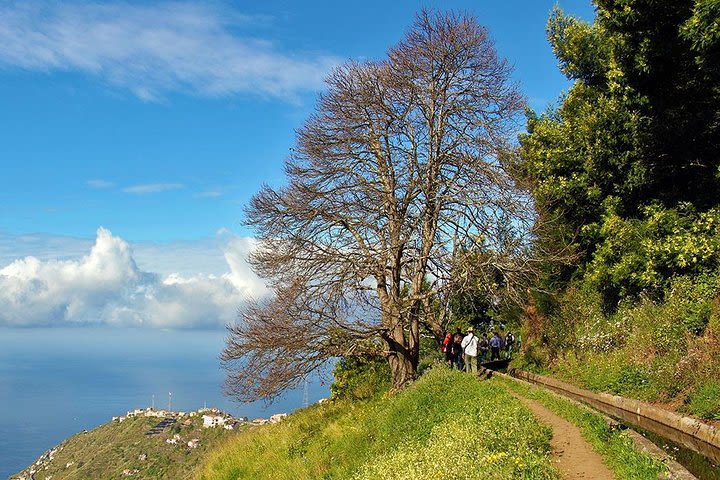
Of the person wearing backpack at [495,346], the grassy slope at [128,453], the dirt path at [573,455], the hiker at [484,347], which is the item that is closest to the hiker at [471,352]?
the hiker at [484,347]

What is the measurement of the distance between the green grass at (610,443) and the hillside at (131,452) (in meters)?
59.9

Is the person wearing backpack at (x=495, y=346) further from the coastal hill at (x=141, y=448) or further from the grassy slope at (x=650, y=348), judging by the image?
the coastal hill at (x=141, y=448)

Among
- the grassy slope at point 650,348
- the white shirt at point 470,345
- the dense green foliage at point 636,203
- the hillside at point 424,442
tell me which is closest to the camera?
the hillside at point 424,442

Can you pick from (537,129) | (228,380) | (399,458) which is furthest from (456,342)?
(399,458)

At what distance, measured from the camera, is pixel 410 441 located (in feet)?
39.2

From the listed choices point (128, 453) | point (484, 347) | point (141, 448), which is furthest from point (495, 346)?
point (128, 453)

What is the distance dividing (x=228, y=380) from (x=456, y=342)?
333 inches

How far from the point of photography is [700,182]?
18.6 metres

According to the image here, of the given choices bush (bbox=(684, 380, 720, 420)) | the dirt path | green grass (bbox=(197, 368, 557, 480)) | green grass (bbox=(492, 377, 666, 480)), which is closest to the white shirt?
green grass (bbox=(197, 368, 557, 480))

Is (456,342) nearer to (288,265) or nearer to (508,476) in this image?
(288,265)

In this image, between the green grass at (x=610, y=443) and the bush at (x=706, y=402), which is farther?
the bush at (x=706, y=402)

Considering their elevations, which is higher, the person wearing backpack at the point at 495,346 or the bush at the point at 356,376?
the person wearing backpack at the point at 495,346

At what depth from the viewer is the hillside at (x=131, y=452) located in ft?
244

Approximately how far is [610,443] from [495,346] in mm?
18792
